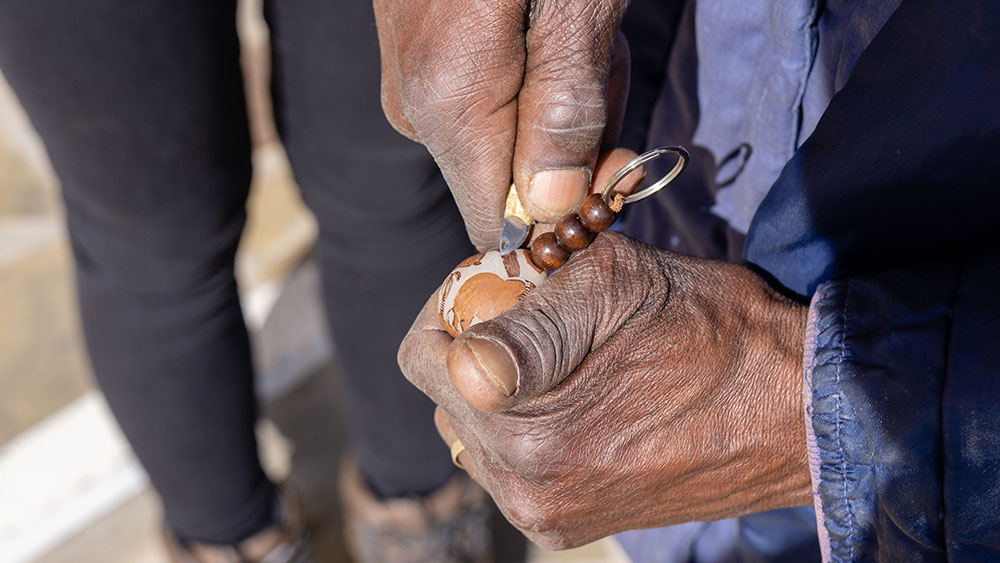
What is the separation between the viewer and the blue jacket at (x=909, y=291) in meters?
0.59

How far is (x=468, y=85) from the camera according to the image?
2.23ft

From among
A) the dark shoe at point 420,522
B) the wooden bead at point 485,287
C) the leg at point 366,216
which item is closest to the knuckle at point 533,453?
the wooden bead at point 485,287

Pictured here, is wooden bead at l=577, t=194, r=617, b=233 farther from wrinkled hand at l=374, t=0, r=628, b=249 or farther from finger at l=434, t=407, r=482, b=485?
finger at l=434, t=407, r=482, b=485

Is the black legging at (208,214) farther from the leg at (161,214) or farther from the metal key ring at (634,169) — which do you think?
the metal key ring at (634,169)

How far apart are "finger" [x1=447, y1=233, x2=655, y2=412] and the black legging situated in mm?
494

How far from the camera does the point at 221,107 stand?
3.42 feet

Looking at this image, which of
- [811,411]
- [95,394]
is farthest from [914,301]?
[95,394]

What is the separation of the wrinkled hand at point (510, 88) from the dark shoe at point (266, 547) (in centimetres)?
87

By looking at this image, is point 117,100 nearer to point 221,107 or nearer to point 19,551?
point 221,107

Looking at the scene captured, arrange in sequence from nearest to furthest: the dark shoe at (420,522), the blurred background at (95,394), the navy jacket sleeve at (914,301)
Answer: the navy jacket sleeve at (914,301) < the dark shoe at (420,522) < the blurred background at (95,394)

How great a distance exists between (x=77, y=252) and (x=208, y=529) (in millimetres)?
475

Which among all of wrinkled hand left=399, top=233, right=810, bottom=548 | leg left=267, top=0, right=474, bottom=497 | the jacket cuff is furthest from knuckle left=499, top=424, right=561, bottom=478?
leg left=267, top=0, right=474, bottom=497

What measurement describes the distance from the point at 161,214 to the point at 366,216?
0.91 feet

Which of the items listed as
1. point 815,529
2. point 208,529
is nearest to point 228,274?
point 208,529
